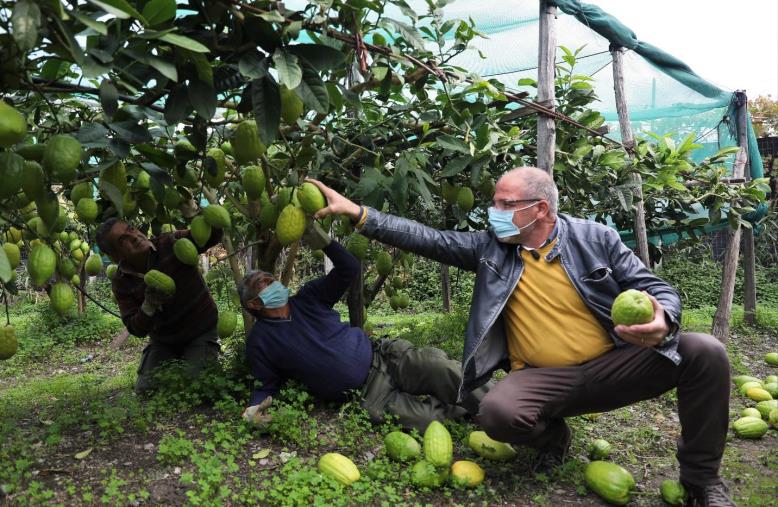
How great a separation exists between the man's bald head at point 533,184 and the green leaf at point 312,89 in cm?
98

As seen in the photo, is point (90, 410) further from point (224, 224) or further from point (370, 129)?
point (370, 129)

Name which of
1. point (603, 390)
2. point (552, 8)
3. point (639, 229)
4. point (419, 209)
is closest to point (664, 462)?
point (603, 390)

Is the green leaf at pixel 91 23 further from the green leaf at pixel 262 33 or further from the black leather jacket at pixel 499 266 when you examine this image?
the black leather jacket at pixel 499 266

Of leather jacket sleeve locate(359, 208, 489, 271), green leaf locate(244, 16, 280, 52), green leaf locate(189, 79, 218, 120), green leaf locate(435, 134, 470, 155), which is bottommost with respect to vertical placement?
leather jacket sleeve locate(359, 208, 489, 271)

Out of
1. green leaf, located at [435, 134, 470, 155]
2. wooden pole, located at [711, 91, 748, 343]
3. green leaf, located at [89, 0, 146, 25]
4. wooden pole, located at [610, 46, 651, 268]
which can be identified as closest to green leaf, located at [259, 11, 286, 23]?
green leaf, located at [89, 0, 146, 25]

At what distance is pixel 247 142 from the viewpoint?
1884 mm

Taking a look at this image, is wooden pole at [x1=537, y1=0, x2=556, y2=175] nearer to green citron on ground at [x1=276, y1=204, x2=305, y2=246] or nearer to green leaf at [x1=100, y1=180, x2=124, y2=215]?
green citron on ground at [x1=276, y1=204, x2=305, y2=246]

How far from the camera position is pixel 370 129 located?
274 centimetres

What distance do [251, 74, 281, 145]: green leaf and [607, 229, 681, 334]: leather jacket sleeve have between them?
51.1 inches

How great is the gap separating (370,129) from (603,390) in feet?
4.60

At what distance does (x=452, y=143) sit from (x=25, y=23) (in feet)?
5.31

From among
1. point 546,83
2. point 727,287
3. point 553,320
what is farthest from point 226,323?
point 727,287

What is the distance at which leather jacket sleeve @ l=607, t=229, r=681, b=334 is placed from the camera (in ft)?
6.78

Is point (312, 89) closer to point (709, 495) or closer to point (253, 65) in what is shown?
point (253, 65)
